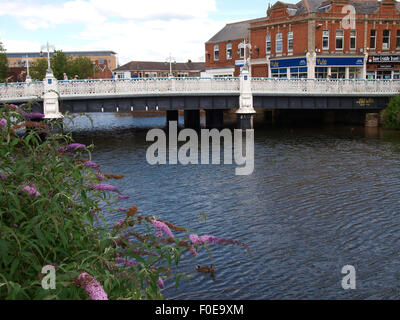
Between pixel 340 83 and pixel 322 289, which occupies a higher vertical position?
pixel 340 83

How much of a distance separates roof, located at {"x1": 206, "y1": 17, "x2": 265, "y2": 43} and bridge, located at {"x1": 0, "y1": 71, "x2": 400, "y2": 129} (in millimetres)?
26376

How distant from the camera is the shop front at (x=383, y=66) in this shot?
49.7 m

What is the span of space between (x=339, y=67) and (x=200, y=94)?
22.8 metres

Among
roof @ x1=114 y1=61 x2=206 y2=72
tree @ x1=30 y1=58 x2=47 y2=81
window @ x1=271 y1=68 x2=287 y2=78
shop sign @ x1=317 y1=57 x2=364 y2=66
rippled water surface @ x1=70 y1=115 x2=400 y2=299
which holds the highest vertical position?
roof @ x1=114 y1=61 x2=206 y2=72

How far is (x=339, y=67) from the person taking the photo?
5016 cm

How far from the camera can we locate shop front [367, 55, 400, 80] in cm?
4969

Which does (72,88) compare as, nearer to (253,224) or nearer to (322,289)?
(253,224)

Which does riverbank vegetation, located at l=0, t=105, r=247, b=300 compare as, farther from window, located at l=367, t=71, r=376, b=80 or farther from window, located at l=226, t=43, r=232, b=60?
window, located at l=226, t=43, r=232, b=60

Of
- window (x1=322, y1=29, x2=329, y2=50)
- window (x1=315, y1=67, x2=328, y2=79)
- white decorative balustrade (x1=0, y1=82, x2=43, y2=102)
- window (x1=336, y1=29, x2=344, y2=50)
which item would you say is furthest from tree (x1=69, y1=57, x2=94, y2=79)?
white decorative balustrade (x1=0, y1=82, x2=43, y2=102)

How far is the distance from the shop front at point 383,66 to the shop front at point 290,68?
6772 millimetres

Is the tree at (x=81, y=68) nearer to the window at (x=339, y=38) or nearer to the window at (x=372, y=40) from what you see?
the window at (x=339, y=38)
